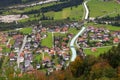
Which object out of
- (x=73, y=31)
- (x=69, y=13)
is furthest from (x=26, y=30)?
(x=69, y=13)

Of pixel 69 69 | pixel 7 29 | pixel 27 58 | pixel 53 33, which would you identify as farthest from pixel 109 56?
pixel 7 29

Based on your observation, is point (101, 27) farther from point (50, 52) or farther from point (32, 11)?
point (32, 11)

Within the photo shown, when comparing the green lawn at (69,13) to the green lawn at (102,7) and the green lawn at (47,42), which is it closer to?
the green lawn at (102,7)

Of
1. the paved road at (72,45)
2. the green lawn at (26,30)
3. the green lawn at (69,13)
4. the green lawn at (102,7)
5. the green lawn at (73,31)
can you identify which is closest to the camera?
the paved road at (72,45)

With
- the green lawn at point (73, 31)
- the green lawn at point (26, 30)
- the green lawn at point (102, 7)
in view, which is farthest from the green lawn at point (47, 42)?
the green lawn at point (102, 7)

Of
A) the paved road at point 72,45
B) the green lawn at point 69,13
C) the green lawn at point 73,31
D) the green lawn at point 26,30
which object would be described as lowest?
the paved road at point 72,45

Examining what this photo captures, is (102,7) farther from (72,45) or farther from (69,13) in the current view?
(72,45)

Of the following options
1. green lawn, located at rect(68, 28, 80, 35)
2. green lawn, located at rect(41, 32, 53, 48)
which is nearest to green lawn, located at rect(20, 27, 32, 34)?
green lawn, located at rect(41, 32, 53, 48)
